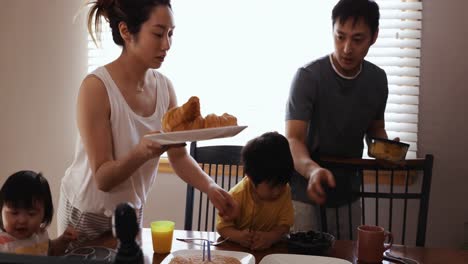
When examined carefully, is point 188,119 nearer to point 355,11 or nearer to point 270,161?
point 270,161

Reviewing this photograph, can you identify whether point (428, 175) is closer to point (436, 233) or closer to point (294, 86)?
point (294, 86)

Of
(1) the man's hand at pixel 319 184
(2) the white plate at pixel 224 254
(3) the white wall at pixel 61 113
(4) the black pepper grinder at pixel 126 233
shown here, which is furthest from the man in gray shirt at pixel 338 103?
(4) the black pepper grinder at pixel 126 233

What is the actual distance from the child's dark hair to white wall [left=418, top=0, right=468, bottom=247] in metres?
1.25

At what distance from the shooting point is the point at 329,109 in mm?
2016

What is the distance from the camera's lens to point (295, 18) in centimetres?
281

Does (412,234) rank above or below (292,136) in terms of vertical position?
below

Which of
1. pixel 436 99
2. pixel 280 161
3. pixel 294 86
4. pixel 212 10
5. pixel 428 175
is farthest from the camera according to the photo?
pixel 212 10

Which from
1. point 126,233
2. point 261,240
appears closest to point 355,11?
point 261,240

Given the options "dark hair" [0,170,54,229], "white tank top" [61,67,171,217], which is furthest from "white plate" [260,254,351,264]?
"dark hair" [0,170,54,229]

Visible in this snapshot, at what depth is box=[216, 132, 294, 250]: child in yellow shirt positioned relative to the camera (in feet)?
5.65

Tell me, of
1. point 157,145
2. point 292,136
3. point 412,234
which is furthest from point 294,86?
point 412,234

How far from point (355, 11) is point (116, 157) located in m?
1.04

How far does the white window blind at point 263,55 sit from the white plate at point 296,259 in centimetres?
142

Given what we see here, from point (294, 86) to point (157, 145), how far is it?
75cm
